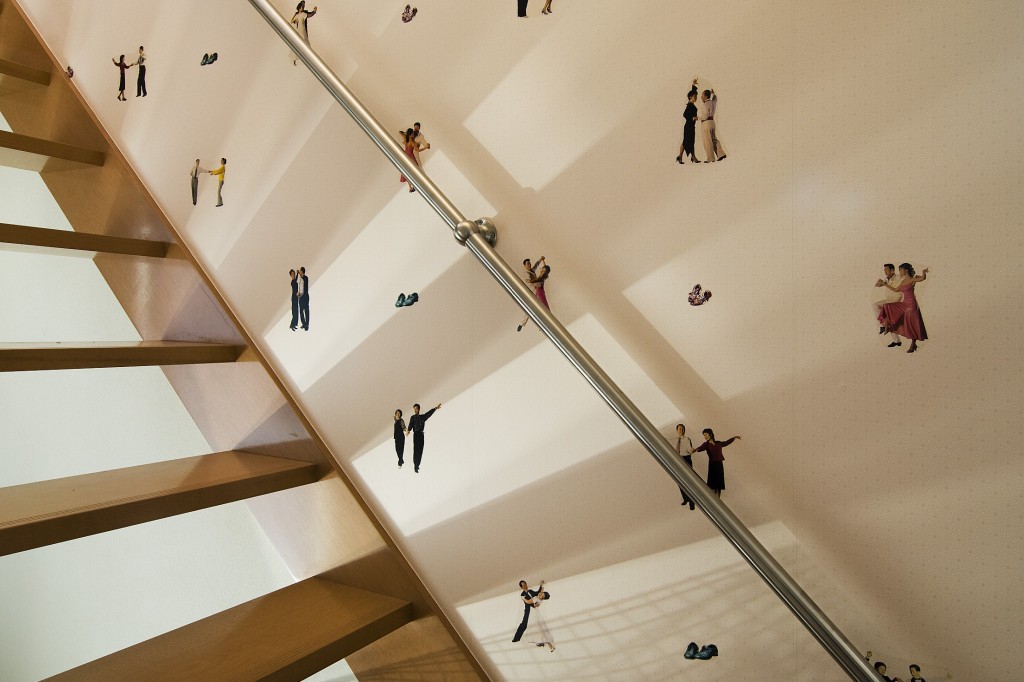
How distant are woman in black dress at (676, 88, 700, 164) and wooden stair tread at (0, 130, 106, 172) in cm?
144

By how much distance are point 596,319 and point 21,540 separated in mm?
833

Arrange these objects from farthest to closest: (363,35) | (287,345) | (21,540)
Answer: (287,345) → (363,35) → (21,540)

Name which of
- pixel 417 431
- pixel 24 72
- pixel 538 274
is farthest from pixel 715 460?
pixel 24 72

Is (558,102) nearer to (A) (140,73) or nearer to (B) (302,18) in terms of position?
(B) (302,18)

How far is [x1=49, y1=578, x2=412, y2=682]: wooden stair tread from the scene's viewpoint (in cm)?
92

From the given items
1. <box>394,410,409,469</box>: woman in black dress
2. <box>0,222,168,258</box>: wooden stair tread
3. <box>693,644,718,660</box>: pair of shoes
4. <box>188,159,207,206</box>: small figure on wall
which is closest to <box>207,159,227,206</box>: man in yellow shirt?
<box>188,159,207,206</box>: small figure on wall

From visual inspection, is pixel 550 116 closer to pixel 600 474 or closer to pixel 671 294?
pixel 671 294

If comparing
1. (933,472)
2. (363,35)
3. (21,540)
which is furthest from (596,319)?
(21,540)

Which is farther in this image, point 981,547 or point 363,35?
point 363,35

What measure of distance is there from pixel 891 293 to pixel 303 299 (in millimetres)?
1021

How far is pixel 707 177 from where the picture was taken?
0.86 m

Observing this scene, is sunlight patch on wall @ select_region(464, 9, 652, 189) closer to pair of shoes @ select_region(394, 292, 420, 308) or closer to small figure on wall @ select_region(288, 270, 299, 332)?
pair of shoes @ select_region(394, 292, 420, 308)

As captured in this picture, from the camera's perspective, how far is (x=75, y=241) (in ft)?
4.53

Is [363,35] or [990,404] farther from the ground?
[363,35]
